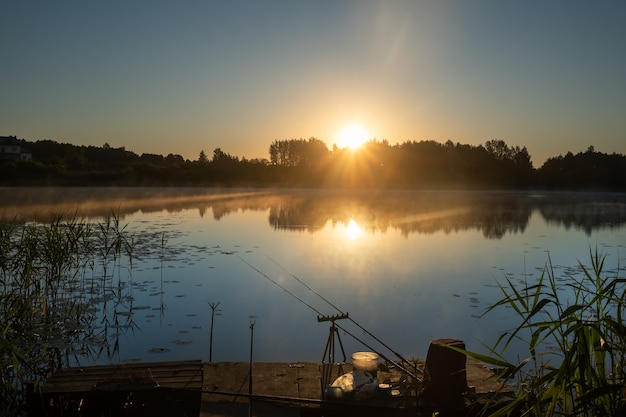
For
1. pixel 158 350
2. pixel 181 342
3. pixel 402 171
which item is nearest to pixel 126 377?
pixel 158 350

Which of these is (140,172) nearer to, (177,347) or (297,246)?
(297,246)

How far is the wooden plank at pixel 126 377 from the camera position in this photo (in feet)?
18.5

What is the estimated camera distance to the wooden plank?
564cm

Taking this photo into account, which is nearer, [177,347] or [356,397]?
[356,397]

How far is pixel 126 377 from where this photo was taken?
578 cm

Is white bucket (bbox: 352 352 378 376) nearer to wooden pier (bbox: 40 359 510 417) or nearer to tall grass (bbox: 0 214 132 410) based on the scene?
wooden pier (bbox: 40 359 510 417)

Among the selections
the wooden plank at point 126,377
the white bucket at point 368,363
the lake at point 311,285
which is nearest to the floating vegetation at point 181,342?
the lake at point 311,285

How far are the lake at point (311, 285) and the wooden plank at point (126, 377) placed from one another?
156cm

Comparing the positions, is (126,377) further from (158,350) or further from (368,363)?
(368,363)

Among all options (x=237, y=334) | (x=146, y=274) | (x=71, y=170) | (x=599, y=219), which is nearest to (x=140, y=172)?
(x=71, y=170)

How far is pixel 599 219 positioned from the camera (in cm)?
3059

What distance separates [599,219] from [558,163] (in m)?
52.4

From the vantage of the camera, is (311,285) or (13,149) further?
(13,149)

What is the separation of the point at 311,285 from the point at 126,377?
7.53 metres
